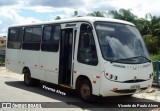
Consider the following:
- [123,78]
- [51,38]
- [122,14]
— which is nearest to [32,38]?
[51,38]

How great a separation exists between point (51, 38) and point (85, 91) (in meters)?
3.24

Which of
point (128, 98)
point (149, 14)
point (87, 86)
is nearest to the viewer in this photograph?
point (87, 86)

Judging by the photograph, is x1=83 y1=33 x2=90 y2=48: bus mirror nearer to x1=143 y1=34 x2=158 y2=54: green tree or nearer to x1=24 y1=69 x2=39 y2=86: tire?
x1=24 y1=69 x2=39 y2=86: tire

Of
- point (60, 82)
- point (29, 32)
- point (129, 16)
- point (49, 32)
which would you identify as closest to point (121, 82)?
point (60, 82)

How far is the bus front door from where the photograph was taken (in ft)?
40.2

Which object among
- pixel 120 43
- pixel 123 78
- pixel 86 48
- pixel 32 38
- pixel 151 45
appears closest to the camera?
pixel 123 78

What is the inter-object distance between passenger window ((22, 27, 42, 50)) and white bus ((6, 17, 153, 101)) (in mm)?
A: 363

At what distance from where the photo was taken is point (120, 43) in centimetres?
1098

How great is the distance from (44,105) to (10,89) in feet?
13.8

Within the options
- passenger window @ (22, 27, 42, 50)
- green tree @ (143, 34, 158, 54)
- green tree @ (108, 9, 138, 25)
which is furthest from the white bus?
green tree @ (108, 9, 138, 25)

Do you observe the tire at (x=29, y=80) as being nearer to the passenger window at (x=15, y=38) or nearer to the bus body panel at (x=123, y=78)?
the passenger window at (x=15, y=38)

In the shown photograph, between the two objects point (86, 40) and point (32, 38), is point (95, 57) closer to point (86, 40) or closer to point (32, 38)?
point (86, 40)

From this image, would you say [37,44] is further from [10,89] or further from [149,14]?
[149,14]

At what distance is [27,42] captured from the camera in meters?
15.9
